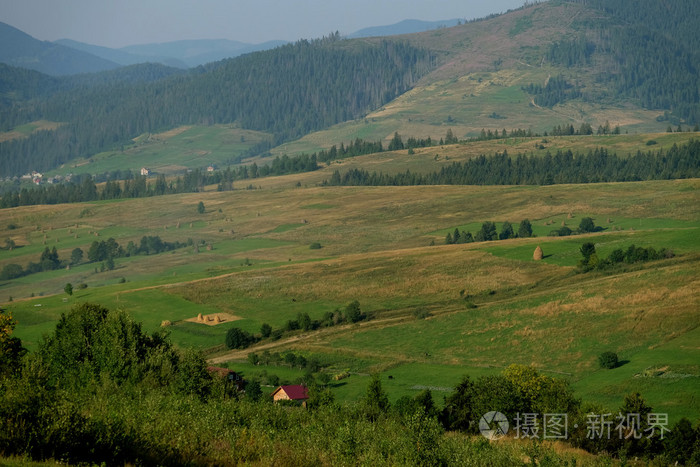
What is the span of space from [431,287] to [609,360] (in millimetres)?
38840

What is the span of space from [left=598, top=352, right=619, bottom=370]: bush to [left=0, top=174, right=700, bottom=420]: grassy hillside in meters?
1.19

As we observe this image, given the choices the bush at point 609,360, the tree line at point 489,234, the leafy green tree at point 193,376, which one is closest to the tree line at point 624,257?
the bush at point 609,360

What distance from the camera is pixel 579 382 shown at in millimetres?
66312

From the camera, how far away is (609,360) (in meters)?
69.1

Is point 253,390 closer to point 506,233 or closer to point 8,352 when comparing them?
point 8,352

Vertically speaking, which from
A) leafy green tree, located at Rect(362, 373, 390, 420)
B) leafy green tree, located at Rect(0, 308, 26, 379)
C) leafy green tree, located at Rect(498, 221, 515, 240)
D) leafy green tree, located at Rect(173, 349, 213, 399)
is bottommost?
leafy green tree, located at Rect(498, 221, 515, 240)

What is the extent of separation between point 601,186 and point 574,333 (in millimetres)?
108970

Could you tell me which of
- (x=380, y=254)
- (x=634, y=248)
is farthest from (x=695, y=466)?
(x=380, y=254)

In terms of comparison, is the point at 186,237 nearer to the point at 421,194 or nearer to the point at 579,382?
the point at 421,194

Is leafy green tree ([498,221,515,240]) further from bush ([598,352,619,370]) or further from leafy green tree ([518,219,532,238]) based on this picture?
bush ([598,352,619,370])

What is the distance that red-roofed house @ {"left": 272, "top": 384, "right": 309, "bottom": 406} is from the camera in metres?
63.1

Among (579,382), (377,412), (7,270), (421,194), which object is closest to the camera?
(377,412)

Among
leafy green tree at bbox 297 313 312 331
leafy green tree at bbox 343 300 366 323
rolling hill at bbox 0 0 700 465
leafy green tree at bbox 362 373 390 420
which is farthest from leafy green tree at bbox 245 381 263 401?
leafy green tree at bbox 343 300 366 323

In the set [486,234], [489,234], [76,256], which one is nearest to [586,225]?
[489,234]
